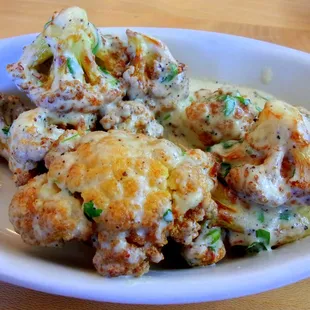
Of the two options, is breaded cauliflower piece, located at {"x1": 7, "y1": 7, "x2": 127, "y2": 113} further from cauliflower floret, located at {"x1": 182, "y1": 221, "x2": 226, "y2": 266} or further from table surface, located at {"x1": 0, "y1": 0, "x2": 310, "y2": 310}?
table surface, located at {"x1": 0, "y1": 0, "x2": 310, "y2": 310}

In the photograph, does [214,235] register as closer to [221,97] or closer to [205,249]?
[205,249]

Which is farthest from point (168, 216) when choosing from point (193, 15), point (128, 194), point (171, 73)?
point (193, 15)

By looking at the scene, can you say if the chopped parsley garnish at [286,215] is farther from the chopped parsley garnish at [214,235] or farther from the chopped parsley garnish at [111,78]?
the chopped parsley garnish at [111,78]

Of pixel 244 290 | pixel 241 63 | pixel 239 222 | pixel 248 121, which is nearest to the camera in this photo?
pixel 244 290

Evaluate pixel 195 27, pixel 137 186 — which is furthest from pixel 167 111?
pixel 195 27

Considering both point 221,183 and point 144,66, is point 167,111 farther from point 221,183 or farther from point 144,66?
point 221,183

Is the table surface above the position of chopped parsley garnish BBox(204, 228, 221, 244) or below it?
above

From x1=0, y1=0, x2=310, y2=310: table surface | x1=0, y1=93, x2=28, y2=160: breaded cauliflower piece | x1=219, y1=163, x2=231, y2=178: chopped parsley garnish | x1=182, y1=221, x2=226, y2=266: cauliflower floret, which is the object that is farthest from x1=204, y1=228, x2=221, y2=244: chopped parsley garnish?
x1=0, y1=0, x2=310, y2=310: table surface

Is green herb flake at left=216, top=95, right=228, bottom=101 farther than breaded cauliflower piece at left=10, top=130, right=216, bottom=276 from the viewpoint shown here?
Yes
